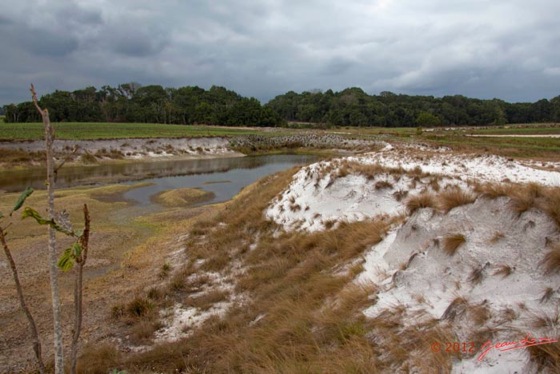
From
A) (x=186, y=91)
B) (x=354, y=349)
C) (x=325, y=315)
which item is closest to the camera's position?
(x=354, y=349)

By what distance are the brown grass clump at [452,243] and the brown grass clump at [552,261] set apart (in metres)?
1.17

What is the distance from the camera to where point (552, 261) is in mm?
4402

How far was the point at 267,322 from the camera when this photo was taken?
259 inches

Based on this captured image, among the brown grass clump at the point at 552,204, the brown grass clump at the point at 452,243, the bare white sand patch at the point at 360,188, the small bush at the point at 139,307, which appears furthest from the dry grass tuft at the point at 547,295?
the small bush at the point at 139,307

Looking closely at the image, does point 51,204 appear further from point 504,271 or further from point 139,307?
point 139,307

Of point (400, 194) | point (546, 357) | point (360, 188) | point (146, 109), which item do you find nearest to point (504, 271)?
point (546, 357)

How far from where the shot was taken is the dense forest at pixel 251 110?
104m

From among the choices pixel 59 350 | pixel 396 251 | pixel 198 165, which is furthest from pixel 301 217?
pixel 198 165

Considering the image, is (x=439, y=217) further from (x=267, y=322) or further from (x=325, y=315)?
(x=267, y=322)

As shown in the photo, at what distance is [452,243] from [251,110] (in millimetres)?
108366

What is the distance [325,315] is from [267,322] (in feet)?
4.39

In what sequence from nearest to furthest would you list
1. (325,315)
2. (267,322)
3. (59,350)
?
(59,350) → (325,315) → (267,322)

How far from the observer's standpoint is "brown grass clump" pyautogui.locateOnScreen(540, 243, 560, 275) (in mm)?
4355

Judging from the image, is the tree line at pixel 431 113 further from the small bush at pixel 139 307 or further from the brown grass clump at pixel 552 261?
the brown grass clump at pixel 552 261
